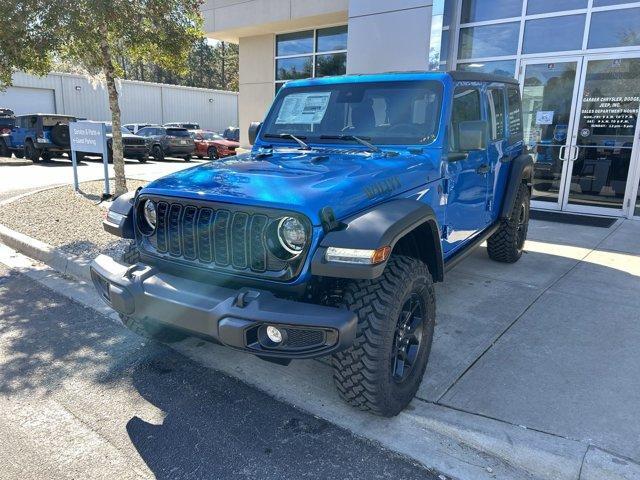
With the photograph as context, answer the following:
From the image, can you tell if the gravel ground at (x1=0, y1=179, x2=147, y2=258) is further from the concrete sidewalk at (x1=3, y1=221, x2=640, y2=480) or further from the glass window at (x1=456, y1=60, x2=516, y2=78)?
the glass window at (x1=456, y1=60, x2=516, y2=78)

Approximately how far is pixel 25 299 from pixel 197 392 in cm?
255

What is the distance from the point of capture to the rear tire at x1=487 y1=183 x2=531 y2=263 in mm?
5406

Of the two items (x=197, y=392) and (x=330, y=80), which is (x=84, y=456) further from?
(x=330, y=80)

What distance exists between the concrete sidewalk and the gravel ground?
299 cm

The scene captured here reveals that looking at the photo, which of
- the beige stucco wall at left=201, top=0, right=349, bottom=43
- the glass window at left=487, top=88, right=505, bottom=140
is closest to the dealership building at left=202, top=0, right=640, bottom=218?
the beige stucco wall at left=201, top=0, right=349, bottom=43

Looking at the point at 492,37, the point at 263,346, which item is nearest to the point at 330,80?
the point at 263,346

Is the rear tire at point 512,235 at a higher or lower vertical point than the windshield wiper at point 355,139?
lower

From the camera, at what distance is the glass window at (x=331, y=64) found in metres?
12.2

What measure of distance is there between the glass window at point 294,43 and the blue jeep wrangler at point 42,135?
8.39 metres

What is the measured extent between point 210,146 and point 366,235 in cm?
2097

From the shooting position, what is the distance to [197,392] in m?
3.10

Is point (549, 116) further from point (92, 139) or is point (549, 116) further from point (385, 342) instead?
point (92, 139)

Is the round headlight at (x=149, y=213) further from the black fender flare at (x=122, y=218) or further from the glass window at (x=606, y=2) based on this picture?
the glass window at (x=606, y=2)

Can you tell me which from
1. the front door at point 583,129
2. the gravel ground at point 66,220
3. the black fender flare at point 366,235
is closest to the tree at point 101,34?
the gravel ground at point 66,220
